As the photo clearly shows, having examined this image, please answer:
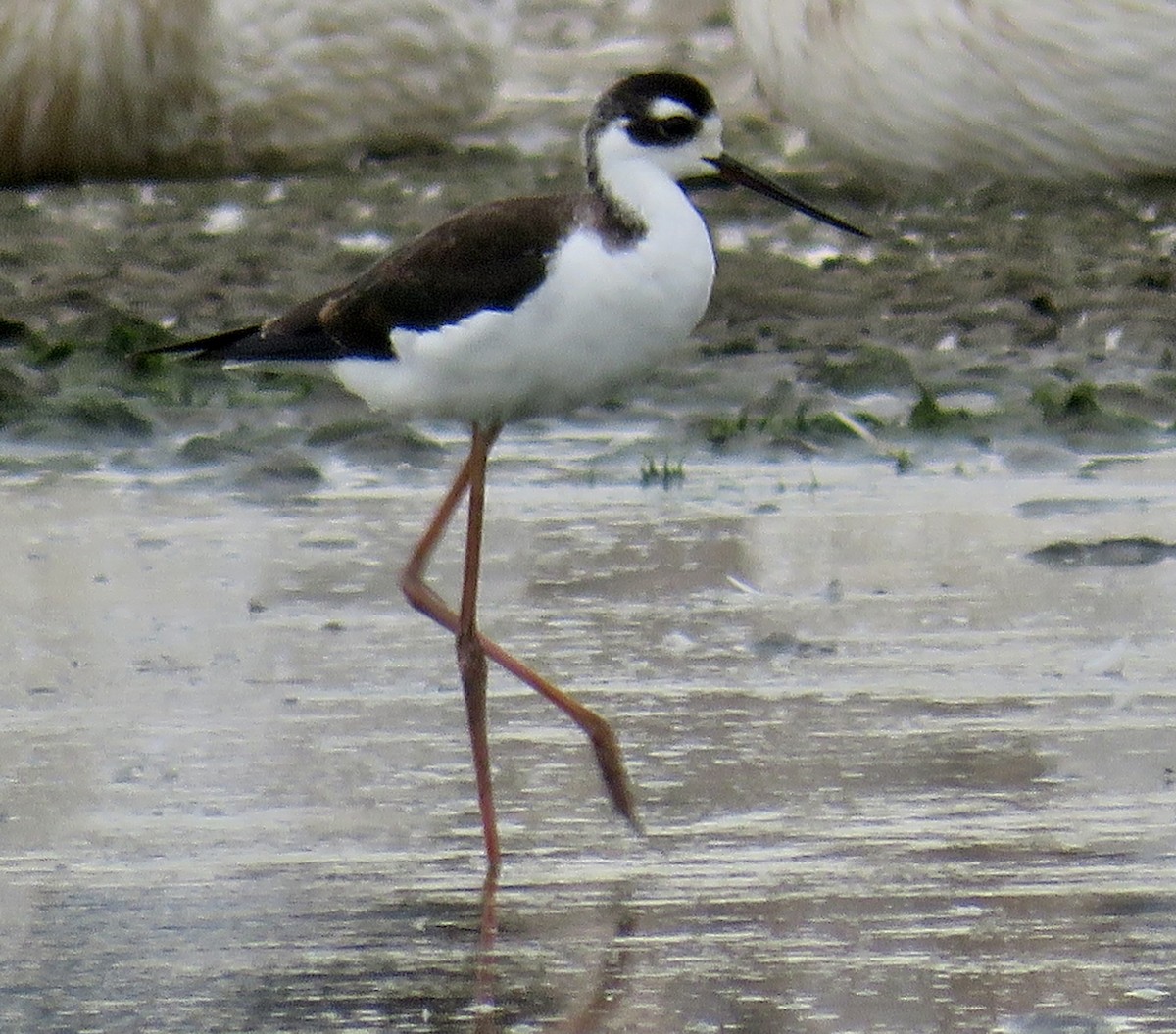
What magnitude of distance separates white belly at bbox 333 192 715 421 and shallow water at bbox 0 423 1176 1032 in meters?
0.60

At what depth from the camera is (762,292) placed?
920cm

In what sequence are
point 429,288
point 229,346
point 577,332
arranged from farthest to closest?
point 229,346
point 429,288
point 577,332

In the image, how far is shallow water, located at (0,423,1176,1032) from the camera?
3.75 metres

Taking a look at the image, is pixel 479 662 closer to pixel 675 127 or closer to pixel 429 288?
pixel 429 288

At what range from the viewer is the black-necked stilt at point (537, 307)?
183 inches

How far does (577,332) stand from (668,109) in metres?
0.53

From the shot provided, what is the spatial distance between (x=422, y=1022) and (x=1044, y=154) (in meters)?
7.20

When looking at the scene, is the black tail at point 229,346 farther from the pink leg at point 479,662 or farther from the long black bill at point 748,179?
the long black bill at point 748,179

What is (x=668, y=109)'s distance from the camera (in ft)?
16.3

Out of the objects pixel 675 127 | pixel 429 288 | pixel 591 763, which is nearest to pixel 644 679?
pixel 591 763

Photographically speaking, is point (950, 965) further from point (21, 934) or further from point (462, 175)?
point (462, 175)

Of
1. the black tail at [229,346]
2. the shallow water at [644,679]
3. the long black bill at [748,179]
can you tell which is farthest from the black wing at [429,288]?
the shallow water at [644,679]

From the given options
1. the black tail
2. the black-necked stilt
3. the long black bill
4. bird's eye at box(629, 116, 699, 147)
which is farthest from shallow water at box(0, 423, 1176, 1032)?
bird's eye at box(629, 116, 699, 147)

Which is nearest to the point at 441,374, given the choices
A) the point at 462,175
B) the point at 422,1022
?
the point at 422,1022
